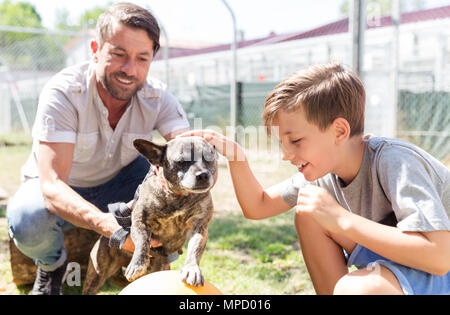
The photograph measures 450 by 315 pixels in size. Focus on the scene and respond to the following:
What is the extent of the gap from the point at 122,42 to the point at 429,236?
2.39 metres

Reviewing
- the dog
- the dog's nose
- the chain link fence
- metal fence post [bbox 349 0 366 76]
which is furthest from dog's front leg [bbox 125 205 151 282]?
the chain link fence

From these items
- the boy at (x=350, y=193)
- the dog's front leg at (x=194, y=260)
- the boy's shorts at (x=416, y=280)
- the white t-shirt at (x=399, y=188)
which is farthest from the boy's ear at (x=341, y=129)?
the dog's front leg at (x=194, y=260)

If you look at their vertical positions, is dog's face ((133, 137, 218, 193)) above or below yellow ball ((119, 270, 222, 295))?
above

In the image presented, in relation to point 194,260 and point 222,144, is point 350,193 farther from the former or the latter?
point 194,260

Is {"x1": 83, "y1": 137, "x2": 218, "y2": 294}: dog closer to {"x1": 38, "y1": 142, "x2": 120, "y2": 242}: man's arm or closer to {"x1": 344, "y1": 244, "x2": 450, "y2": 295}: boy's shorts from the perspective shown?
{"x1": 38, "y1": 142, "x2": 120, "y2": 242}: man's arm

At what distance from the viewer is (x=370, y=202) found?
8.41 feet

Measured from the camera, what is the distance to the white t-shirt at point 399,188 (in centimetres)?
212

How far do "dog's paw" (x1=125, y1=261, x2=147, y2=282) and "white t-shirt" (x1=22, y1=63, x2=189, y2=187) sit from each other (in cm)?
125

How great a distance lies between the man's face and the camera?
3.26 meters

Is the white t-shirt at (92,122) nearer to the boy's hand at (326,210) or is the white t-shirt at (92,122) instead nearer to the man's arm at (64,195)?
the man's arm at (64,195)

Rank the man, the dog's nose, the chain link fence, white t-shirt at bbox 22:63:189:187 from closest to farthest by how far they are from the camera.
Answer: the dog's nose → the man → white t-shirt at bbox 22:63:189:187 → the chain link fence

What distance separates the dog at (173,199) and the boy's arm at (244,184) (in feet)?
0.39
